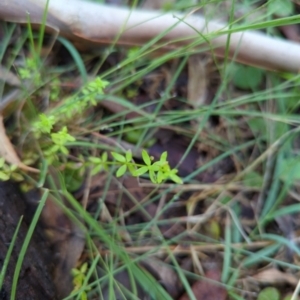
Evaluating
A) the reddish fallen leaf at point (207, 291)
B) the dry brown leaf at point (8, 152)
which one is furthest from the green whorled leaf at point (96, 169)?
the reddish fallen leaf at point (207, 291)

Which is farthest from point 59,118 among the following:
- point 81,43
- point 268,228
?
point 268,228

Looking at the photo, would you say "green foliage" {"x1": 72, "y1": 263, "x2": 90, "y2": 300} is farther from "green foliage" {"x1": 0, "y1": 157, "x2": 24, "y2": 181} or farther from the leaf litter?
"green foliage" {"x1": 0, "y1": 157, "x2": 24, "y2": 181}

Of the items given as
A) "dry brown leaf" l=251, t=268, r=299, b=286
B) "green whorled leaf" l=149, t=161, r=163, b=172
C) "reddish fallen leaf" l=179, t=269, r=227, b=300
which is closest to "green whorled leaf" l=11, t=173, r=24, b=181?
"green whorled leaf" l=149, t=161, r=163, b=172

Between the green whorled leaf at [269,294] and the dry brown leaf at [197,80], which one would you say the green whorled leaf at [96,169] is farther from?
the green whorled leaf at [269,294]

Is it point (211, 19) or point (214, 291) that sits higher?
point (211, 19)

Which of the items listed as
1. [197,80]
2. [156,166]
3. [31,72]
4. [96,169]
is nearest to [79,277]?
[96,169]

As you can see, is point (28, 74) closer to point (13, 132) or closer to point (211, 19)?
point (13, 132)

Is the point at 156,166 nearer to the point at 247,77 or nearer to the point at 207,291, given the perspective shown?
the point at 207,291

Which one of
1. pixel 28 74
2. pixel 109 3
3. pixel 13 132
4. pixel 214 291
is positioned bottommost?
pixel 214 291
